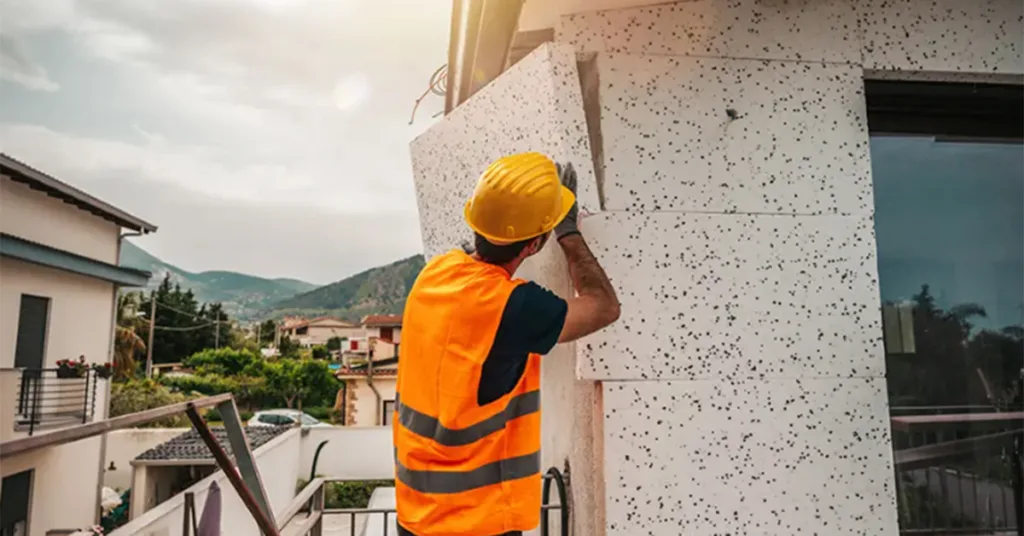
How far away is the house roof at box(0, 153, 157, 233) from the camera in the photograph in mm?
10727

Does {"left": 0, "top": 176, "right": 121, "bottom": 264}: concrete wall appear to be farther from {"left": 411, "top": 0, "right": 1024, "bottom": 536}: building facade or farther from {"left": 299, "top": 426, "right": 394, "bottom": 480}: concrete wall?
{"left": 411, "top": 0, "right": 1024, "bottom": 536}: building facade

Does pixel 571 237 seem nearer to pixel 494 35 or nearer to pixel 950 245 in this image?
pixel 494 35

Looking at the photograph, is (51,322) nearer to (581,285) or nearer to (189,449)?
(189,449)

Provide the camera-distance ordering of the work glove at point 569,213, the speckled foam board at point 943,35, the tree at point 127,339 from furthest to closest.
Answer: the tree at point 127,339
the speckled foam board at point 943,35
the work glove at point 569,213

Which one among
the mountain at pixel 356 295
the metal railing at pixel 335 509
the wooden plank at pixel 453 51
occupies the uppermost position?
the mountain at pixel 356 295

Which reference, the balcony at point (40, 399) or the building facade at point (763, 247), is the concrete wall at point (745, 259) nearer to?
the building facade at point (763, 247)

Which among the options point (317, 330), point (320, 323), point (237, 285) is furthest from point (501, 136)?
point (237, 285)

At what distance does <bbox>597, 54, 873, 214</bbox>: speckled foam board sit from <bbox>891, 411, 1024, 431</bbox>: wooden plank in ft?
2.36

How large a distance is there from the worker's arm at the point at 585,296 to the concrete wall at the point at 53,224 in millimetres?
13827

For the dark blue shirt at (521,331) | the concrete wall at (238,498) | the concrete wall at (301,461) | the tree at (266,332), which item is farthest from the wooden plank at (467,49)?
the tree at (266,332)

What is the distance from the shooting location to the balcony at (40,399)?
12516 mm

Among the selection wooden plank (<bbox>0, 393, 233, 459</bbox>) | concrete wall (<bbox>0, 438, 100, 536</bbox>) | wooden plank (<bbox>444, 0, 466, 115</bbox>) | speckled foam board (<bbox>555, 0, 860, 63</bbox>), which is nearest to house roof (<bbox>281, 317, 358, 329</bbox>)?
concrete wall (<bbox>0, 438, 100, 536</bbox>)

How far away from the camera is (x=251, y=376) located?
45.0 m

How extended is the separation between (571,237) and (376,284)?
4328 inches
